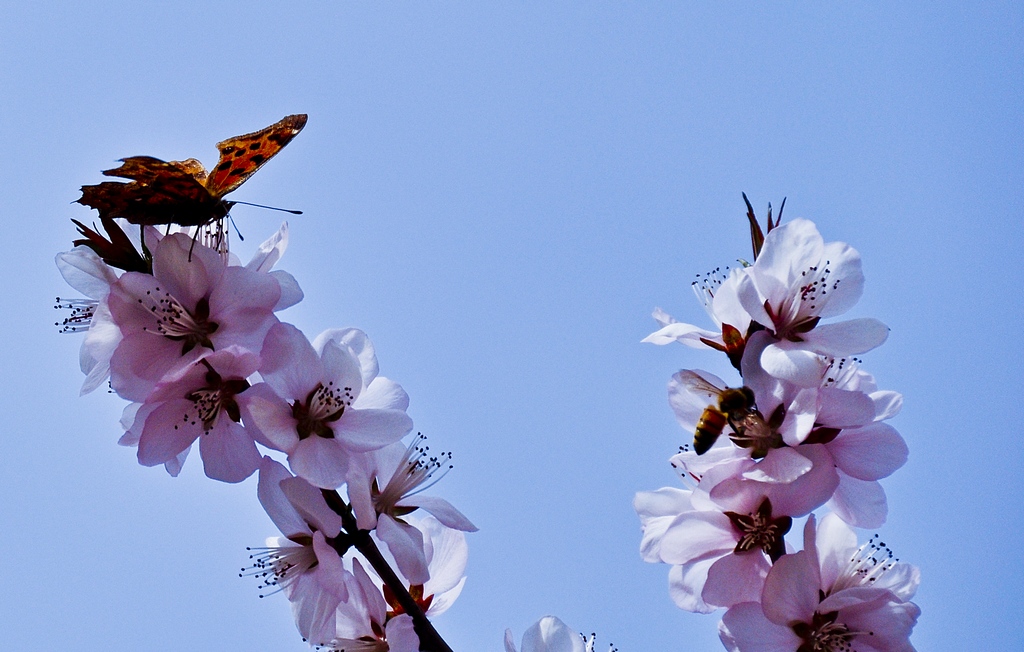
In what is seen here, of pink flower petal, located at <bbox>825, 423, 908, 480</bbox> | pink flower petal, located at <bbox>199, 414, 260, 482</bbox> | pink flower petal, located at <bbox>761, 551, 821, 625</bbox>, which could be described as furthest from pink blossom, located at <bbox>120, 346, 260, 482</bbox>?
pink flower petal, located at <bbox>825, 423, 908, 480</bbox>

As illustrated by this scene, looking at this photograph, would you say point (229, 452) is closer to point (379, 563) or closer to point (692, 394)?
point (379, 563)

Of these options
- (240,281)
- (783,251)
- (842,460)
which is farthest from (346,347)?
(842,460)

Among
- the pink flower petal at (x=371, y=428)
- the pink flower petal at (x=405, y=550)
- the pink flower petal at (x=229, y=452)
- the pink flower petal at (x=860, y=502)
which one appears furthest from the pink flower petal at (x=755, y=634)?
the pink flower petal at (x=229, y=452)

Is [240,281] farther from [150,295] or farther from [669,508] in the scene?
[669,508]

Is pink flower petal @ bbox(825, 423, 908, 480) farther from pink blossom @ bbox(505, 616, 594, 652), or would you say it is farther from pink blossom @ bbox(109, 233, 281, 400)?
pink blossom @ bbox(109, 233, 281, 400)

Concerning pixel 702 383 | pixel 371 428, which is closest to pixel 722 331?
pixel 702 383

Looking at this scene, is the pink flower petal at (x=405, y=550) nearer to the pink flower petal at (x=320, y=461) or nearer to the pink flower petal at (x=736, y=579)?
the pink flower petal at (x=320, y=461)

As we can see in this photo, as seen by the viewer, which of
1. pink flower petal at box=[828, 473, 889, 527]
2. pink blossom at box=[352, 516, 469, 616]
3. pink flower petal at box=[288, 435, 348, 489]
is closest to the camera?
pink flower petal at box=[288, 435, 348, 489]
